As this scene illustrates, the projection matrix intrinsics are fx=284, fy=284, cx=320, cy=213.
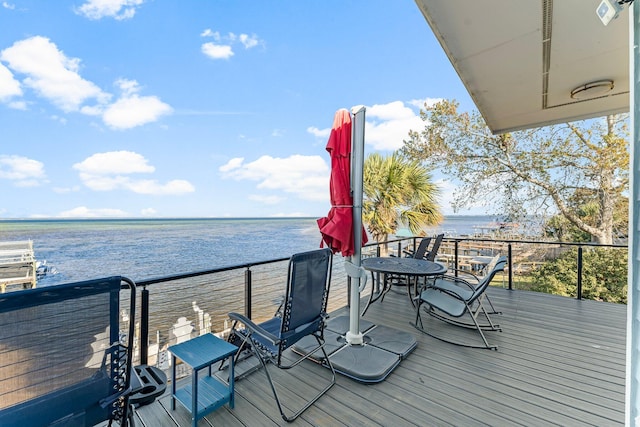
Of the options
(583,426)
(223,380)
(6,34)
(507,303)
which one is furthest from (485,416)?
(6,34)

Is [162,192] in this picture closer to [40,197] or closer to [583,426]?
[40,197]

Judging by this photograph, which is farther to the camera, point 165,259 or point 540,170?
point 165,259

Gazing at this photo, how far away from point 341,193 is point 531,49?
2.07m

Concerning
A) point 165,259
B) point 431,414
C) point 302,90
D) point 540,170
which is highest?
point 302,90

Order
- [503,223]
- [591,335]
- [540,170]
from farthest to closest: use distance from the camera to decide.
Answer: [503,223] → [540,170] → [591,335]

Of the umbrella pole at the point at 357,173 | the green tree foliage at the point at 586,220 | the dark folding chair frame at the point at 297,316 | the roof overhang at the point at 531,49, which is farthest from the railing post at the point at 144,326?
the green tree foliage at the point at 586,220

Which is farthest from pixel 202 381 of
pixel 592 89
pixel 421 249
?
pixel 592 89

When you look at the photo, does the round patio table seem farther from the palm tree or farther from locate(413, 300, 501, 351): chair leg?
the palm tree

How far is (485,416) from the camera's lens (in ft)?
6.46

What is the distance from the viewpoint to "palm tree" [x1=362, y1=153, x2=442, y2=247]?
7871mm

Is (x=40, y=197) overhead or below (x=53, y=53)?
below

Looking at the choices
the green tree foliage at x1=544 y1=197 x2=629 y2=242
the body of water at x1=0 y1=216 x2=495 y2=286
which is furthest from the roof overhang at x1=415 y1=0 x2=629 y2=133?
the body of water at x1=0 y1=216 x2=495 y2=286

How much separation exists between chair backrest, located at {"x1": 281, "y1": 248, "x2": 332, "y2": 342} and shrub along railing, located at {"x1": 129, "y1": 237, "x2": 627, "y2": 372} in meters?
0.54

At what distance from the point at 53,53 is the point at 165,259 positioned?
14880mm
